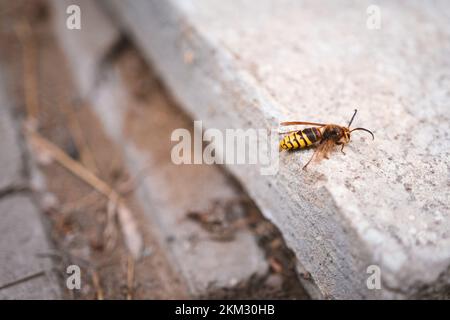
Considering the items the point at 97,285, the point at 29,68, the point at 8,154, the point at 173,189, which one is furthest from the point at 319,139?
the point at 29,68

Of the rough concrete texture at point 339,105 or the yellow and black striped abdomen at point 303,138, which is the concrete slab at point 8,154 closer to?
the rough concrete texture at point 339,105

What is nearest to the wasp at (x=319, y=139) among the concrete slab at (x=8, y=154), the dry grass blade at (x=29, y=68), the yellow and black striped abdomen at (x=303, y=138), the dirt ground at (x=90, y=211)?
the yellow and black striped abdomen at (x=303, y=138)

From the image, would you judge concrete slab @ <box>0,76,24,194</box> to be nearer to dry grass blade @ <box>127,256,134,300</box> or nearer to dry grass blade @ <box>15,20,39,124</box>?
dry grass blade @ <box>15,20,39,124</box>

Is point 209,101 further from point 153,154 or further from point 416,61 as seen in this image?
point 416,61

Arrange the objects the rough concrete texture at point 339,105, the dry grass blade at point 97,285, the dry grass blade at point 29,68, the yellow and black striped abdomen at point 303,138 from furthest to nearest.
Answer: the dry grass blade at point 29,68 → the dry grass blade at point 97,285 → the yellow and black striped abdomen at point 303,138 → the rough concrete texture at point 339,105

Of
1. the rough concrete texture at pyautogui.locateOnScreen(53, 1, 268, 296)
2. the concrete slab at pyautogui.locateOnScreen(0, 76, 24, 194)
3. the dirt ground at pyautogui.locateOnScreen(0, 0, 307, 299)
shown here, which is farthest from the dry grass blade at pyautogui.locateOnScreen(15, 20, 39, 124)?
the rough concrete texture at pyautogui.locateOnScreen(53, 1, 268, 296)

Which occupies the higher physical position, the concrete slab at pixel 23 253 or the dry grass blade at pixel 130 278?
the concrete slab at pixel 23 253

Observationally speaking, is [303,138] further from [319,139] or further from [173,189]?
[173,189]
